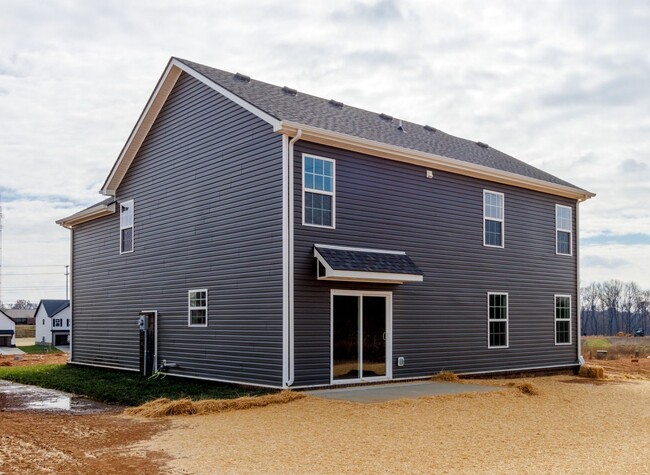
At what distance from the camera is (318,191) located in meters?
14.4

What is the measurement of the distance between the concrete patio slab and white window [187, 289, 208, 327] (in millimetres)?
3682

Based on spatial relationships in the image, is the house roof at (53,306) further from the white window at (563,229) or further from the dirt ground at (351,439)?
the dirt ground at (351,439)

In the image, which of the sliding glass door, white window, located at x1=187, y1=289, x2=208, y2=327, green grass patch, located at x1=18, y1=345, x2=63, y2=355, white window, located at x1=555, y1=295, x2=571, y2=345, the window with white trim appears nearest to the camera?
the sliding glass door

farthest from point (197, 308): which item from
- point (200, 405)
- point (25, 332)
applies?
point (25, 332)

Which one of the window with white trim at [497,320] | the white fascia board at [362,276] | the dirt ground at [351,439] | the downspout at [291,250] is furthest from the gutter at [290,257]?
the window with white trim at [497,320]

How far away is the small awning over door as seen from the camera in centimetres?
1381

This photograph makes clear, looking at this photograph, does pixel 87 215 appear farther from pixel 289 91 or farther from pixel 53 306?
pixel 53 306

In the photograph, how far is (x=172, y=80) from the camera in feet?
57.9

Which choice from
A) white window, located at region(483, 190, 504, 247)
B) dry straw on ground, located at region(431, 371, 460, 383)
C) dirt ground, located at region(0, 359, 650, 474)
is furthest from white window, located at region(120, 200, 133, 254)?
white window, located at region(483, 190, 504, 247)

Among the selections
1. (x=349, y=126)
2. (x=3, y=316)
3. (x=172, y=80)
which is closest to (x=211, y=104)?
(x=172, y=80)

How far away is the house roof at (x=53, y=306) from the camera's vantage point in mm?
60906

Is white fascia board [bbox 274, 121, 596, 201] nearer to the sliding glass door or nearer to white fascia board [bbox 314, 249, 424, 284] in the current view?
white fascia board [bbox 314, 249, 424, 284]

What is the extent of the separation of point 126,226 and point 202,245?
4.45m

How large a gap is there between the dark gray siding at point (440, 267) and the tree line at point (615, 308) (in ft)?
246
